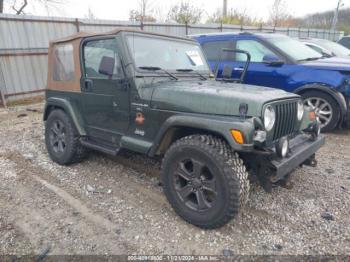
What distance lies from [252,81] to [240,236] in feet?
12.8

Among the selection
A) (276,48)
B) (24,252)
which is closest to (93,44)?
(24,252)

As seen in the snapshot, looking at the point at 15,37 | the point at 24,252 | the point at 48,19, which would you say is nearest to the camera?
the point at 24,252

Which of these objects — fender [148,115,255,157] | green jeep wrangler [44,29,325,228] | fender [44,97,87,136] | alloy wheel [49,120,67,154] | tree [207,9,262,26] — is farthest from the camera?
tree [207,9,262,26]

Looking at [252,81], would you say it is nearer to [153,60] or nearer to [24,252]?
Result: [153,60]

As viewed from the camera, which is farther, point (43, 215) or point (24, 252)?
point (43, 215)

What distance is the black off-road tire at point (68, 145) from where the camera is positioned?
→ 3936 mm

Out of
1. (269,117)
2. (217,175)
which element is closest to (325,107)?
(269,117)

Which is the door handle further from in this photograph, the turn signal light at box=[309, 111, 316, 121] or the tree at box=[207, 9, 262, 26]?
the tree at box=[207, 9, 262, 26]

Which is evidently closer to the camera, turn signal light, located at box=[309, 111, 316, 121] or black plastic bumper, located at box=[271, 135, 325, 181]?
black plastic bumper, located at box=[271, 135, 325, 181]

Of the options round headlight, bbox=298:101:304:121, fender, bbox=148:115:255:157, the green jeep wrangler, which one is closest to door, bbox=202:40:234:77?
the green jeep wrangler

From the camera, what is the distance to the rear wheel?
5.13 m

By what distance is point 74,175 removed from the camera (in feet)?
12.6

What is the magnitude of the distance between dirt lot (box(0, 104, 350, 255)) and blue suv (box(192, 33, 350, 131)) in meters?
1.27

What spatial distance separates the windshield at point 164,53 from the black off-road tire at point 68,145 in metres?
1.50
